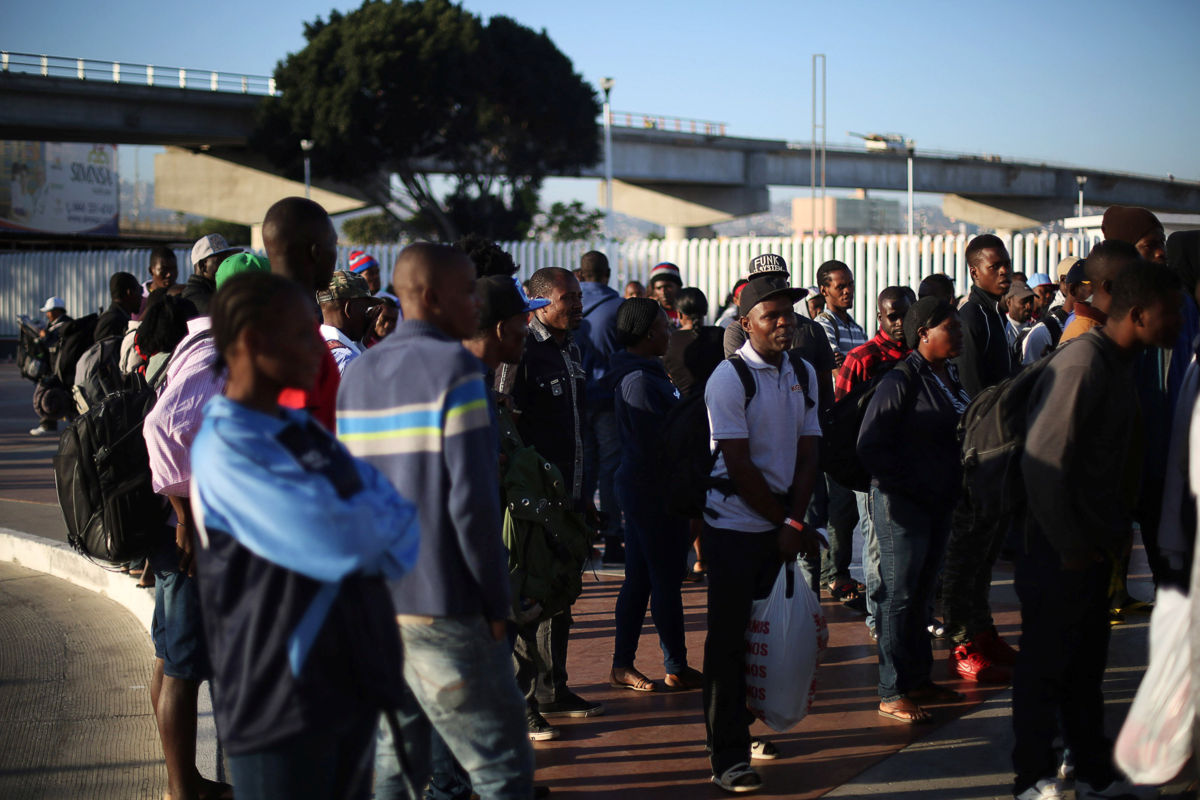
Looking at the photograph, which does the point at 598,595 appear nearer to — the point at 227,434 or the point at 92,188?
the point at 227,434

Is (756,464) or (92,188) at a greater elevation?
(92,188)

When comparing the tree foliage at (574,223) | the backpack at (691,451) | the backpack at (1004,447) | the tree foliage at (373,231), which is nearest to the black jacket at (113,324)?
the backpack at (691,451)

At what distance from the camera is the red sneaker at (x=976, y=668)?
5.57 metres

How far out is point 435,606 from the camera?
9.41ft

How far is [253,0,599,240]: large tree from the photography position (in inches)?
1674

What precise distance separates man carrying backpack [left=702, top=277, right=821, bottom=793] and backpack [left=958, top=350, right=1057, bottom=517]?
2.10ft

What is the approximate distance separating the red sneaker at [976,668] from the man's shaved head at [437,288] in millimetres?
3700

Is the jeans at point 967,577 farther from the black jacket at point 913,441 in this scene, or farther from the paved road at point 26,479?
the paved road at point 26,479

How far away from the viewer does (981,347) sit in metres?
6.33

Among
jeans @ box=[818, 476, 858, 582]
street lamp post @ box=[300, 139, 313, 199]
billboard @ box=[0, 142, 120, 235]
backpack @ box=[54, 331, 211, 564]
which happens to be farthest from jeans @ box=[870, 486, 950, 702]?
billboard @ box=[0, 142, 120, 235]

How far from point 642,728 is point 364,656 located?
2.86m

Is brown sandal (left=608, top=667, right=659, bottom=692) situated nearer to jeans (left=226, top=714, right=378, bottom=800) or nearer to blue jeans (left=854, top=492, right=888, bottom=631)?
blue jeans (left=854, top=492, right=888, bottom=631)

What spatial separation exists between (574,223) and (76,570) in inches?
2011

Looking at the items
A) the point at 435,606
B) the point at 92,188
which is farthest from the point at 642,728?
the point at 92,188
